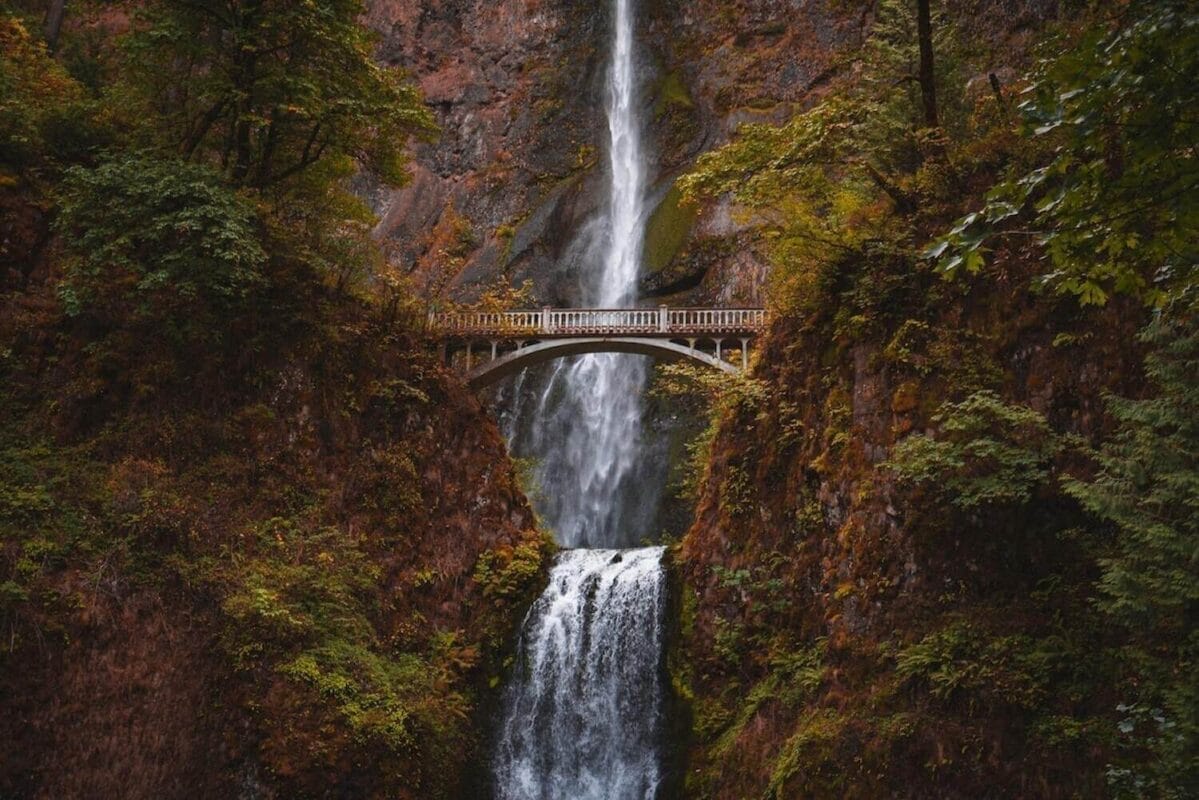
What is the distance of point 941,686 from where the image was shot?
9.55m

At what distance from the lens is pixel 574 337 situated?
2334 cm

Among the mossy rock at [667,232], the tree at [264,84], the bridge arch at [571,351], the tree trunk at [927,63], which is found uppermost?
the mossy rock at [667,232]

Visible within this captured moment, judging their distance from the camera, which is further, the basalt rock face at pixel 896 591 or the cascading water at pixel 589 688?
the cascading water at pixel 589 688

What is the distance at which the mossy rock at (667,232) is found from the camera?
32.4m

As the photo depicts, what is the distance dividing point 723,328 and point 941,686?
14.3m

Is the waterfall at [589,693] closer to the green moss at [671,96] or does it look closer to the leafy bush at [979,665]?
the leafy bush at [979,665]

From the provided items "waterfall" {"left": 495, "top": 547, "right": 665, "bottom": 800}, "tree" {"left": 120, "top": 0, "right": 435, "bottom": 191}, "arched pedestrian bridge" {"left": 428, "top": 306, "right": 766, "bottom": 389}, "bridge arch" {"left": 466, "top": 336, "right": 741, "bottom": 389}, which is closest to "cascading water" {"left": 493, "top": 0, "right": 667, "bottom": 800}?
"waterfall" {"left": 495, "top": 547, "right": 665, "bottom": 800}

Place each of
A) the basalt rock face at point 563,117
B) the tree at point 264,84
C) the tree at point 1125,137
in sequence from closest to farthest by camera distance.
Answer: the tree at point 1125,137
the tree at point 264,84
the basalt rock face at point 563,117

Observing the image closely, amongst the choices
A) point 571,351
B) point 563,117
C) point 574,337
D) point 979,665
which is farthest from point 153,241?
point 563,117

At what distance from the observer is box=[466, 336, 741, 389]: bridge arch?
75.8 feet

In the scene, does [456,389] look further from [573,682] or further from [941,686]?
[941,686]

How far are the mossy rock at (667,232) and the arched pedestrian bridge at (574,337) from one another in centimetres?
874

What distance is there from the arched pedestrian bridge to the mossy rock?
28.7 feet

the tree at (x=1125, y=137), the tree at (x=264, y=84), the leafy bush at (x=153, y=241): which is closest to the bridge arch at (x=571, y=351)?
the tree at (x=264, y=84)
